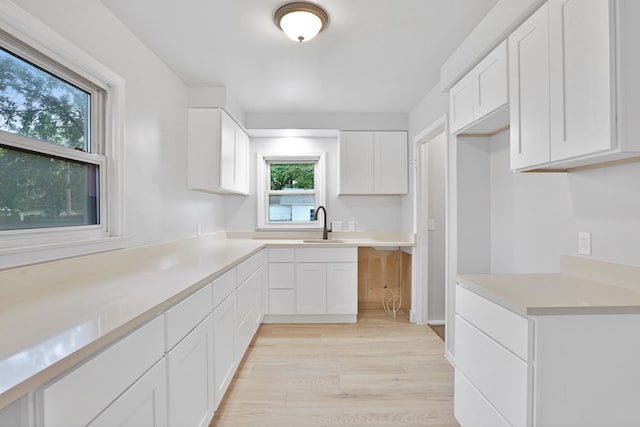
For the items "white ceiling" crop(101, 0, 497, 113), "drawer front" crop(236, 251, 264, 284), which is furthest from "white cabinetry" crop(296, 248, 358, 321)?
"white ceiling" crop(101, 0, 497, 113)

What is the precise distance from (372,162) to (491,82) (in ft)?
6.50

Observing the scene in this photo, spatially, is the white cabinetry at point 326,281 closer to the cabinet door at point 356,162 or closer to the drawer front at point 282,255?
the drawer front at point 282,255

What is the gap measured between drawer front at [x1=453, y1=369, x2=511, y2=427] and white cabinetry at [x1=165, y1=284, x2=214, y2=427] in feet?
4.42

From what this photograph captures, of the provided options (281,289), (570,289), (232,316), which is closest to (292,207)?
(281,289)

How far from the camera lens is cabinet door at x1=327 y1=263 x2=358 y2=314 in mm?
3467

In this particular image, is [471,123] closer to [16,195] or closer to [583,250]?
[583,250]

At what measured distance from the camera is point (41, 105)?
4.99 feet

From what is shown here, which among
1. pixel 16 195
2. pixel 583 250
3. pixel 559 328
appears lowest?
pixel 559 328

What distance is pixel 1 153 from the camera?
52.0 inches

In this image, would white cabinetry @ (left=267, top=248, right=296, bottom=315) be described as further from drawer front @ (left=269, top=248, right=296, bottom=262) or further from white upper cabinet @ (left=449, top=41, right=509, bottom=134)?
white upper cabinet @ (left=449, top=41, right=509, bottom=134)

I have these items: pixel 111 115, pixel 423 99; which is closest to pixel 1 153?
pixel 111 115

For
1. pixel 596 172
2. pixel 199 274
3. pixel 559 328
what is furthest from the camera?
pixel 199 274

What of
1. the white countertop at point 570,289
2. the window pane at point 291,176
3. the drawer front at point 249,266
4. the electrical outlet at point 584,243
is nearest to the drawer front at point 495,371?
the white countertop at point 570,289

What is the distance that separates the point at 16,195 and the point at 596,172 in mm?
2643
